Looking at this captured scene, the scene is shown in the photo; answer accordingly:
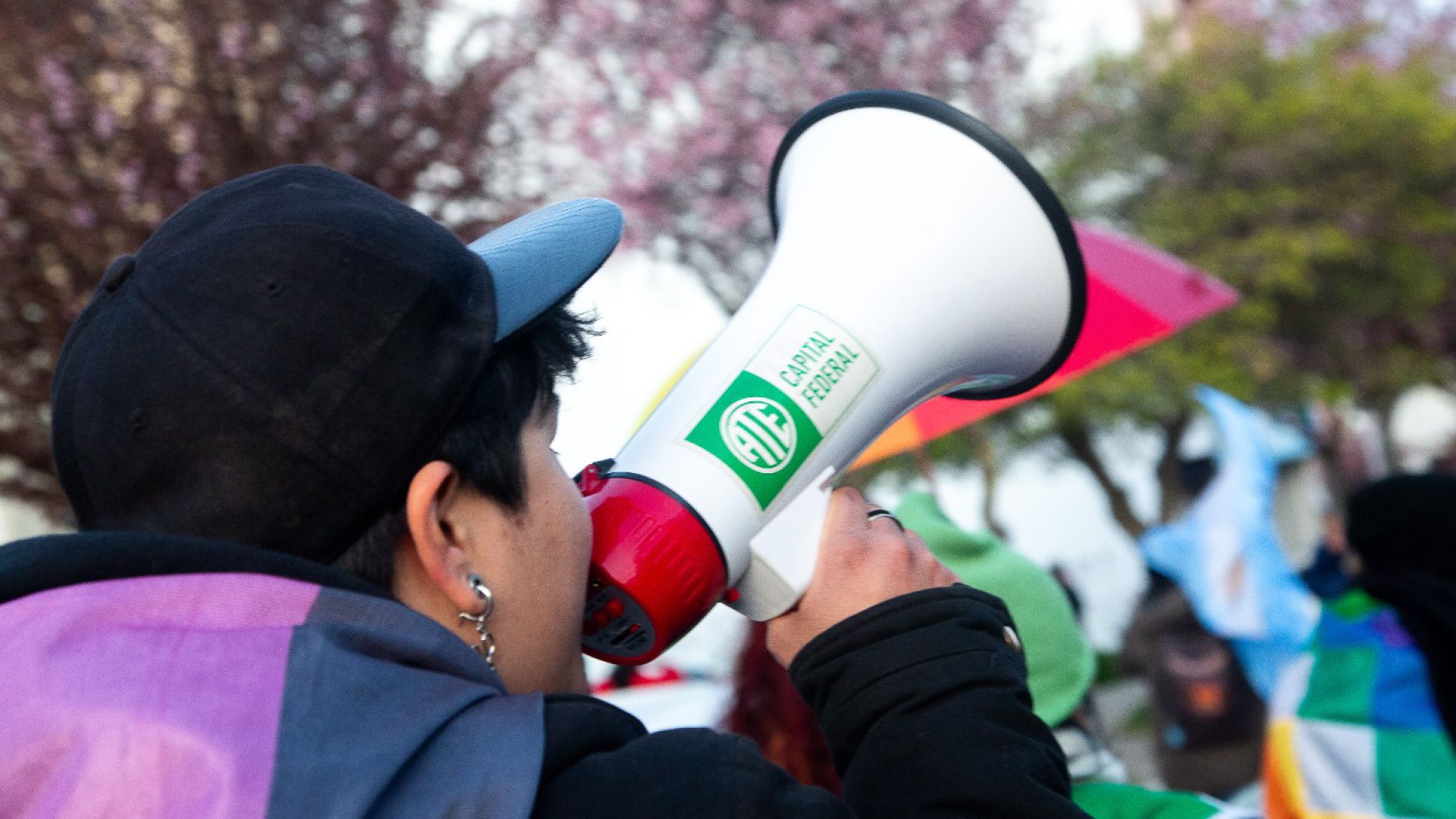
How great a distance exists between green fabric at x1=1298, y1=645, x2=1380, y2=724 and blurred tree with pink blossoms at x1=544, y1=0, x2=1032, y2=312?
4.28 metres

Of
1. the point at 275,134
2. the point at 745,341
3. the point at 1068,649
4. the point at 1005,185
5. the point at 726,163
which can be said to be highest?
the point at 1005,185

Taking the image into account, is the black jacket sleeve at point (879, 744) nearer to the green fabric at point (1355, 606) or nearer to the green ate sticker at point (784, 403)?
the green ate sticker at point (784, 403)

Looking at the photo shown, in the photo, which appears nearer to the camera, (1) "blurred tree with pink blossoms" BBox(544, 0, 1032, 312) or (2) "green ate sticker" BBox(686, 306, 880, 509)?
(2) "green ate sticker" BBox(686, 306, 880, 509)

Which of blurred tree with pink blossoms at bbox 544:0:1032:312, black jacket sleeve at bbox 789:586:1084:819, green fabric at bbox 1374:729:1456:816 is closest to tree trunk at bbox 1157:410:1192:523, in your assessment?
blurred tree with pink blossoms at bbox 544:0:1032:312

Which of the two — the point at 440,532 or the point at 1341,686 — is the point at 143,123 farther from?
the point at 1341,686

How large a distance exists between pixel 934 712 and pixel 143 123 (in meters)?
3.40

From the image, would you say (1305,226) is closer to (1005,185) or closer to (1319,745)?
(1319,745)

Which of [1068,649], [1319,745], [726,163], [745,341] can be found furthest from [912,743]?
[726,163]

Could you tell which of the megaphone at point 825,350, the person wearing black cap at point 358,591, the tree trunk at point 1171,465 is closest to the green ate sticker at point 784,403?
the megaphone at point 825,350

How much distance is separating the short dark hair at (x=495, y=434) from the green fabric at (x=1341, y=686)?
287 cm

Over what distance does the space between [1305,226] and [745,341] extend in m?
13.1

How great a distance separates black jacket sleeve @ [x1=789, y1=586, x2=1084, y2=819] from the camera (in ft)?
3.49

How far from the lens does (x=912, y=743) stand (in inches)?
42.8

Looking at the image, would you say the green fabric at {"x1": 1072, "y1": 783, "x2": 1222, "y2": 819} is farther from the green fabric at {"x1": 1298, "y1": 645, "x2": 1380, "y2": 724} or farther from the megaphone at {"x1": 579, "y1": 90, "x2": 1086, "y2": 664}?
the green fabric at {"x1": 1298, "y1": 645, "x2": 1380, "y2": 724}
